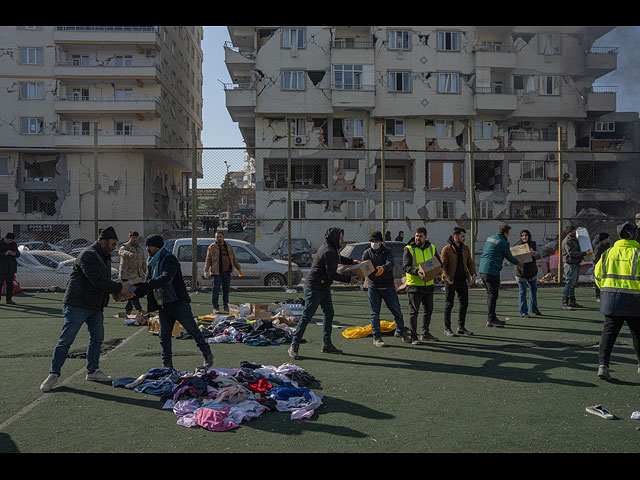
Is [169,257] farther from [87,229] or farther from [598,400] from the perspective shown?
[87,229]

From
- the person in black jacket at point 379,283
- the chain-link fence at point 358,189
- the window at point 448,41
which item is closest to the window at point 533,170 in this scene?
the chain-link fence at point 358,189

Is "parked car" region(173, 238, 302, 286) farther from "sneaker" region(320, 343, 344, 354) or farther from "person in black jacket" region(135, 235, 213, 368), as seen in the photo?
"person in black jacket" region(135, 235, 213, 368)

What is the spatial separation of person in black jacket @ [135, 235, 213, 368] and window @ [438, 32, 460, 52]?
3784 cm

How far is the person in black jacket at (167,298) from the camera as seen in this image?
22.9 feet

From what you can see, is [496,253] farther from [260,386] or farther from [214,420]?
[214,420]

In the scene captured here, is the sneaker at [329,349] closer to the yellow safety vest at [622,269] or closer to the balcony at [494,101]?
the yellow safety vest at [622,269]

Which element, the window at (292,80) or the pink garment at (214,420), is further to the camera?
the window at (292,80)

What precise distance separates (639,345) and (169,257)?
6.01m

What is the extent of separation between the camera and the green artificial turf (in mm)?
4633

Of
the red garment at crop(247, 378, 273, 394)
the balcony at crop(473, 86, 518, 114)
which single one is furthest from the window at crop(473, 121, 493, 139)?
the red garment at crop(247, 378, 273, 394)

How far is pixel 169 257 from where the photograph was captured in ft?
23.0

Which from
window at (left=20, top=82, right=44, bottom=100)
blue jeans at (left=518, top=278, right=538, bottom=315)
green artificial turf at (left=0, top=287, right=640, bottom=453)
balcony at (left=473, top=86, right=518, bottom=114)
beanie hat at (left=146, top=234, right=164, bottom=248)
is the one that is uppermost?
window at (left=20, top=82, right=44, bottom=100)

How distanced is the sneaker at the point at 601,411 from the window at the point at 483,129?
38.3 m

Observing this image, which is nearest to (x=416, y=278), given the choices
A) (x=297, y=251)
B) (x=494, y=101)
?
(x=297, y=251)
